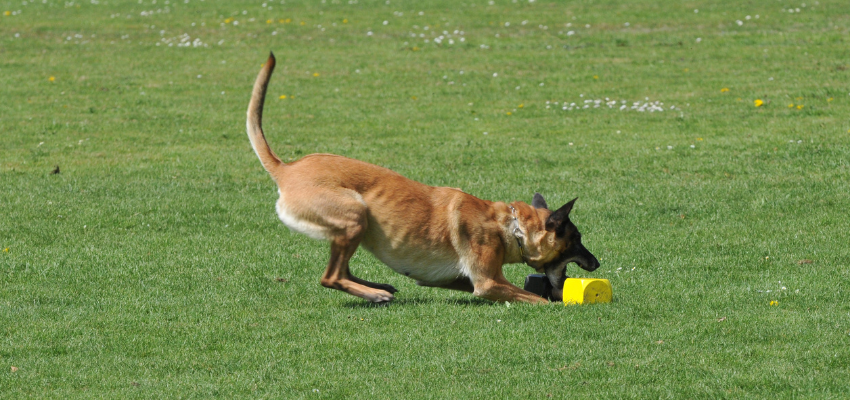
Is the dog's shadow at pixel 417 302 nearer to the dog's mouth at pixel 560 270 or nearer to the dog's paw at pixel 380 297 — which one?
the dog's paw at pixel 380 297

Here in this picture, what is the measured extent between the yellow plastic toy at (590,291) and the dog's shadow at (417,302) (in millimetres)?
718

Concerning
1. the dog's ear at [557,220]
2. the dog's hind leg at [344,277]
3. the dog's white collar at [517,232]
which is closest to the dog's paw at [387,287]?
the dog's hind leg at [344,277]

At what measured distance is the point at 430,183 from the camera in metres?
13.8

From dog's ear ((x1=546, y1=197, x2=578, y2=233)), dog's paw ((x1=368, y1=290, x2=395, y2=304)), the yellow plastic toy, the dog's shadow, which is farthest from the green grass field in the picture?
dog's ear ((x1=546, y1=197, x2=578, y2=233))

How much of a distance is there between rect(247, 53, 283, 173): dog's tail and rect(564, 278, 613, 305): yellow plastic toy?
2893 millimetres

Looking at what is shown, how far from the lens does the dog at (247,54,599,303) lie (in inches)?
324

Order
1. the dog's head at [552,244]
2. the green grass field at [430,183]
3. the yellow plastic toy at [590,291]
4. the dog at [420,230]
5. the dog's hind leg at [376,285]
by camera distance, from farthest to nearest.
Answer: the dog's hind leg at [376,285] < the dog's head at [552,244] < the dog at [420,230] < the yellow plastic toy at [590,291] < the green grass field at [430,183]

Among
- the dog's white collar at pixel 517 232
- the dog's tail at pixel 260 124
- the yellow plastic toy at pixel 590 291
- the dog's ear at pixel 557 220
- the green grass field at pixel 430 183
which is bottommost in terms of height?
the green grass field at pixel 430 183

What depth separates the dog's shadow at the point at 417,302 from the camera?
842 cm

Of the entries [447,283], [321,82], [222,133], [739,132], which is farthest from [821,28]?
[447,283]

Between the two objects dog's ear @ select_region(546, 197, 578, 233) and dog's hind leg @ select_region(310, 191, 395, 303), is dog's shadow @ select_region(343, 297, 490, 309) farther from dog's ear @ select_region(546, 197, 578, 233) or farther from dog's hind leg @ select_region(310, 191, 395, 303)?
dog's ear @ select_region(546, 197, 578, 233)

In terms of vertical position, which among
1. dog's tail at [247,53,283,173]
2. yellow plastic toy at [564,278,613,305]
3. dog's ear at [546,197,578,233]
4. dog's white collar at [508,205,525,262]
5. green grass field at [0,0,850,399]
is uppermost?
dog's tail at [247,53,283,173]

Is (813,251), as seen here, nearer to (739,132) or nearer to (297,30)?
(739,132)

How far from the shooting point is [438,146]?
53.6 feet
